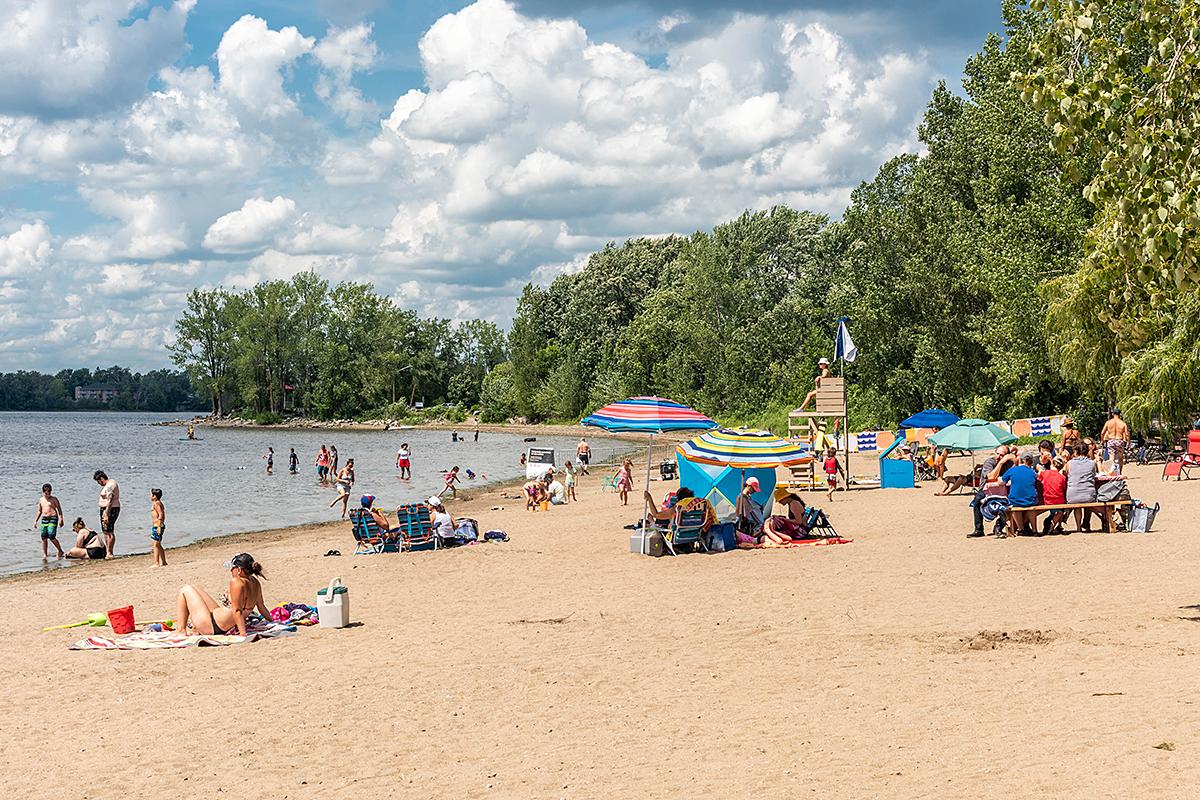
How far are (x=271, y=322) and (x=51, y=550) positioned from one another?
104515mm

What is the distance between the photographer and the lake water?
93.8ft

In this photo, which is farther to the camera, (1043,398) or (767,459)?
(1043,398)

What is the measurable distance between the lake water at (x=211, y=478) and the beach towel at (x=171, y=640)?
9.75 meters

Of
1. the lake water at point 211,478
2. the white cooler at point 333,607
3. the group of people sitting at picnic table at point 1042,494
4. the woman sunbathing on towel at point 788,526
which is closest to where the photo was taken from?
the white cooler at point 333,607

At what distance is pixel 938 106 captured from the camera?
43.8 metres

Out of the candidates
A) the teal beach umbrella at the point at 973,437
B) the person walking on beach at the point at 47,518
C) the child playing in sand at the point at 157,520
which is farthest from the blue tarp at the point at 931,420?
the person walking on beach at the point at 47,518

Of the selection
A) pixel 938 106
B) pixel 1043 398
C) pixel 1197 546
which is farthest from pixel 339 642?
pixel 938 106

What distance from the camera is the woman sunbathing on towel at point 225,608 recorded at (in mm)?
11578

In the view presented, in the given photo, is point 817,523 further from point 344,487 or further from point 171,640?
point 344,487

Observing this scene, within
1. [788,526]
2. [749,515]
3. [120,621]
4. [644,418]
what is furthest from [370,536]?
[120,621]

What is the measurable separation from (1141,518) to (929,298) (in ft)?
93.2

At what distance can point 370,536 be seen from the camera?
1903 centimetres

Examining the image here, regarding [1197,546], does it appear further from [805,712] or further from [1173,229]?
[805,712]

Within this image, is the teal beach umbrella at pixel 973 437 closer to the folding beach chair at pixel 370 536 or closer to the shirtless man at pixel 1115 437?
the shirtless man at pixel 1115 437
